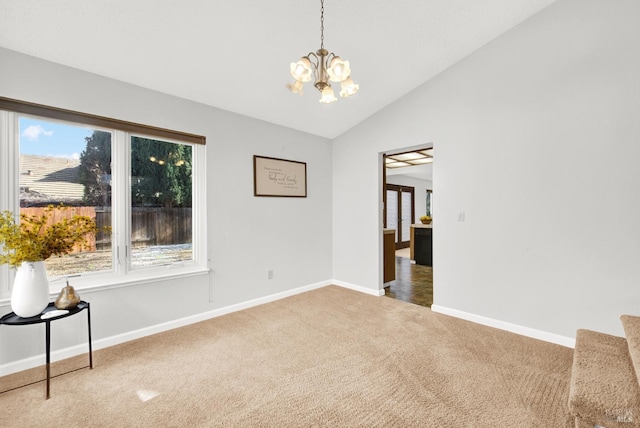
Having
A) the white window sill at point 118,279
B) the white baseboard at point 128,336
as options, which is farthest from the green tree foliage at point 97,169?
the white baseboard at point 128,336

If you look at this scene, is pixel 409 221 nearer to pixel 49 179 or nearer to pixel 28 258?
pixel 49 179

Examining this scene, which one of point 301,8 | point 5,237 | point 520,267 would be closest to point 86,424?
point 5,237

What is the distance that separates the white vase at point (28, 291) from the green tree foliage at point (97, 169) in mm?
781

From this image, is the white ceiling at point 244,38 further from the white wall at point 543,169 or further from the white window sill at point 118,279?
the white window sill at point 118,279

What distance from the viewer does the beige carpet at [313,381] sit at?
169cm

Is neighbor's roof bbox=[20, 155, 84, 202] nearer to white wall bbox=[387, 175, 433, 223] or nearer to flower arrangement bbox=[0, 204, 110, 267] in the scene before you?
flower arrangement bbox=[0, 204, 110, 267]

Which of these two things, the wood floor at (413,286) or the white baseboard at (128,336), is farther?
the wood floor at (413,286)

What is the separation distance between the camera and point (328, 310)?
3.45 meters

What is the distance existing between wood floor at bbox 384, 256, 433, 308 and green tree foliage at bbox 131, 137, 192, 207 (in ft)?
9.98

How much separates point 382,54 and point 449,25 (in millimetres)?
644

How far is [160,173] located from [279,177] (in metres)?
1.44

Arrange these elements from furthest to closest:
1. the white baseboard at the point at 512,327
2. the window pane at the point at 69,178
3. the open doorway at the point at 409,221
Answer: the open doorway at the point at 409,221, the white baseboard at the point at 512,327, the window pane at the point at 69,178

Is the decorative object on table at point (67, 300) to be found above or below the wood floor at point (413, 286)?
above

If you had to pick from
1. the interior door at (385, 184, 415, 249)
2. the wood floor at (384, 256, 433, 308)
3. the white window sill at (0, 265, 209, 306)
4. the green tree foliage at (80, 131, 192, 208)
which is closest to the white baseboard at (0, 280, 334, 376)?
the white window sill at (0, 265, 209, 306)
